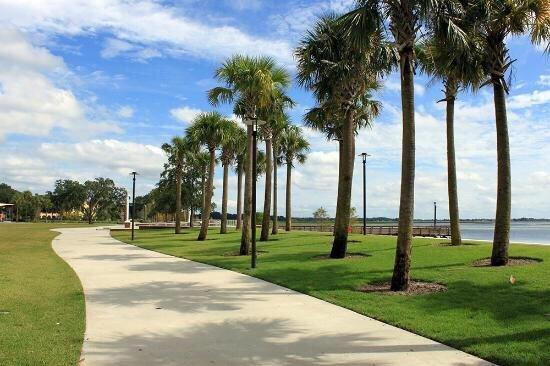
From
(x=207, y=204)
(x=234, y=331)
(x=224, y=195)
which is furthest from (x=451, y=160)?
(x=224, y=195)

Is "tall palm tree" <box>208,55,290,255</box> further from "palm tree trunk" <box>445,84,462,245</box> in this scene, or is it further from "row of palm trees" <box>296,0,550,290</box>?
"palm tree trunk" <box>445,84,462,245</box>

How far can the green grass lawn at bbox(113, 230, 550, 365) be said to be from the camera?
6.84 meters

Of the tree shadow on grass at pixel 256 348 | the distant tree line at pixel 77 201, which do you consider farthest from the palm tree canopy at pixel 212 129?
the distant tree line at pixel 77 201

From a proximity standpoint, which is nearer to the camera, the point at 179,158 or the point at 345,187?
the point at 345,187

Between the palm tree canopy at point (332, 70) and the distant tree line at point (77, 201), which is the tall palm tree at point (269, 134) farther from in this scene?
the distant tree line at point (77, 201)

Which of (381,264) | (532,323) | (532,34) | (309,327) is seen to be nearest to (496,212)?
(381,264)

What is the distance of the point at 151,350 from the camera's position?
6602 millimetres

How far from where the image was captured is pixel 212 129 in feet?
112

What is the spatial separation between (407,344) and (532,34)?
11.1 m

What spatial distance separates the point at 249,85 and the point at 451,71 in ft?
27.8

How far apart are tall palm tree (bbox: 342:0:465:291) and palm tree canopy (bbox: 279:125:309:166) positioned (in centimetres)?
2820

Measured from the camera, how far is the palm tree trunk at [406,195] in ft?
36.4

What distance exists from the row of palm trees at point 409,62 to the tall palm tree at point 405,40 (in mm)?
21

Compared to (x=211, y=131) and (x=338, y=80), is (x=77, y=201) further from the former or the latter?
(x=338, y=80)
